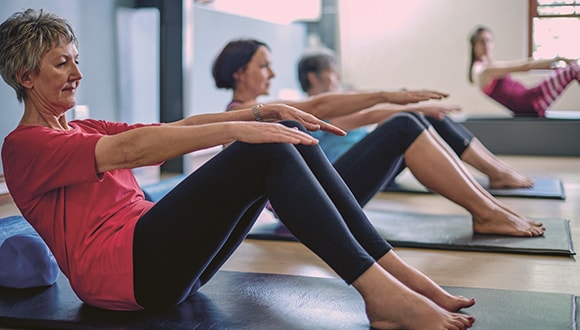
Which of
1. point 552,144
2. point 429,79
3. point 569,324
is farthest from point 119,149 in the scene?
point 429,79

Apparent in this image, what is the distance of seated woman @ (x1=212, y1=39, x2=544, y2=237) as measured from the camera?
2.78 meters

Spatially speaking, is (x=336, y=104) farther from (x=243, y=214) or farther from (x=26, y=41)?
(x=26, y=41)

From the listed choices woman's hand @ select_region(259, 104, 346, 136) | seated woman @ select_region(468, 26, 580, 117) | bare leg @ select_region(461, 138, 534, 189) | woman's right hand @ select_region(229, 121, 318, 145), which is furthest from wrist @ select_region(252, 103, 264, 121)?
seated woman @ select_region(468, 26, 580, 117)

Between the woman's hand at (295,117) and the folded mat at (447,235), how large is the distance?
1059 mm

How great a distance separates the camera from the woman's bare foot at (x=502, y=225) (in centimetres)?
301

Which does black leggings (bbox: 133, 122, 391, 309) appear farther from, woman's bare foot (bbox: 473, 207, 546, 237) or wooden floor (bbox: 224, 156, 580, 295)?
woman's bare foot (bbox: 473, 207, 546, 237)

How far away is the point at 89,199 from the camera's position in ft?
6.15

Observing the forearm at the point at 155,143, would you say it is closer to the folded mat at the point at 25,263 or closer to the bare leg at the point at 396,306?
the bare leg at the point at 396,306

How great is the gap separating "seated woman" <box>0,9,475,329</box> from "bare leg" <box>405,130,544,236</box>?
942mm

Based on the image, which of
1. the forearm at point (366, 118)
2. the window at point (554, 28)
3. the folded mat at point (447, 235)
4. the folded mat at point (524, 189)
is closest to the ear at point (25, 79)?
the folded mat at point (447, 235)

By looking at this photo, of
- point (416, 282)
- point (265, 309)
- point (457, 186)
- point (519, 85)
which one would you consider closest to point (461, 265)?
point (457, 186)

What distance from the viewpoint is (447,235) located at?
3.07 meters

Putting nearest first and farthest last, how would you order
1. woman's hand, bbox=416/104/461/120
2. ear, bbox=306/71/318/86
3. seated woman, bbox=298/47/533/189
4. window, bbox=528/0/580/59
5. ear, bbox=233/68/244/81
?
woman's hand, bbox=416/104/461/120 → ear, bbox=233/68/244/81 → seated woman, bbox=298/47/533/189 → ear, bbox=306/71/318/86 → window, bbox=528/0/580/59

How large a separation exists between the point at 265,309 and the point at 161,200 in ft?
1.42
